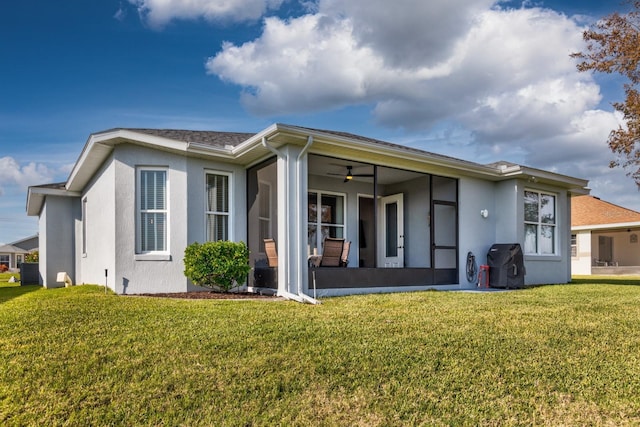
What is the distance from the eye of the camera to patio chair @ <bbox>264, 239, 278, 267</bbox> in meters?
9.68

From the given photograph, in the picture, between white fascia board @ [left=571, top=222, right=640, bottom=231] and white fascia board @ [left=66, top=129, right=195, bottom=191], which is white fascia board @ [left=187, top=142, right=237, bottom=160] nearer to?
white fascia board @ [left=66, top=129, right=195, bottom=191]

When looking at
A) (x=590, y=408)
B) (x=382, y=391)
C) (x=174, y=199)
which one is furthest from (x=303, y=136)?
(x=590, y=408)

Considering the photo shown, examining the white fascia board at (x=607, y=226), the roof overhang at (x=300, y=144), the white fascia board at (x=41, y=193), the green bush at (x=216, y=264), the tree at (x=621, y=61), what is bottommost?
the green bush at (x=216, y=264)

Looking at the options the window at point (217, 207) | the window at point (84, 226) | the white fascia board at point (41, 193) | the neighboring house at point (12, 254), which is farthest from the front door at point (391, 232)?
the neighboring house at point (12, 254)

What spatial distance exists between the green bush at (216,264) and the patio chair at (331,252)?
1710 millimetres

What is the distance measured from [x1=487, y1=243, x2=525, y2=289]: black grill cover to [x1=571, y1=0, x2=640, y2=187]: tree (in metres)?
4.68

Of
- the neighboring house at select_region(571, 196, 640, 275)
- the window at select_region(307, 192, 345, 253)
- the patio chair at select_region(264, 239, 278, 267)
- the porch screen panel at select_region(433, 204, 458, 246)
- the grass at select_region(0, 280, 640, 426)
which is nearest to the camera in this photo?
the grass at select_region(0, 280, 640, 426)

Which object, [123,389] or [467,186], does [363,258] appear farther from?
[123,389]

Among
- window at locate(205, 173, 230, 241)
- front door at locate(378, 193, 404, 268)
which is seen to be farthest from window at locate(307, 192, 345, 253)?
window at locate(205, 173, 230, 241)

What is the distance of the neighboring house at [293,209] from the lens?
903 cm

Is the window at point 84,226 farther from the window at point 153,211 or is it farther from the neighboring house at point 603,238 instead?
the neighboring house at point 603,238

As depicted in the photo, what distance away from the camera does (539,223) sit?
42.6 feet

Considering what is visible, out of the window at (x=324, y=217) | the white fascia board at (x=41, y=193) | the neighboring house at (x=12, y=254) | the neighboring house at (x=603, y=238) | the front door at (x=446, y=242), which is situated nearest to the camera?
the front door at (x=446, y=242)

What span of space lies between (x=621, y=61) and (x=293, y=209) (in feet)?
34.7
